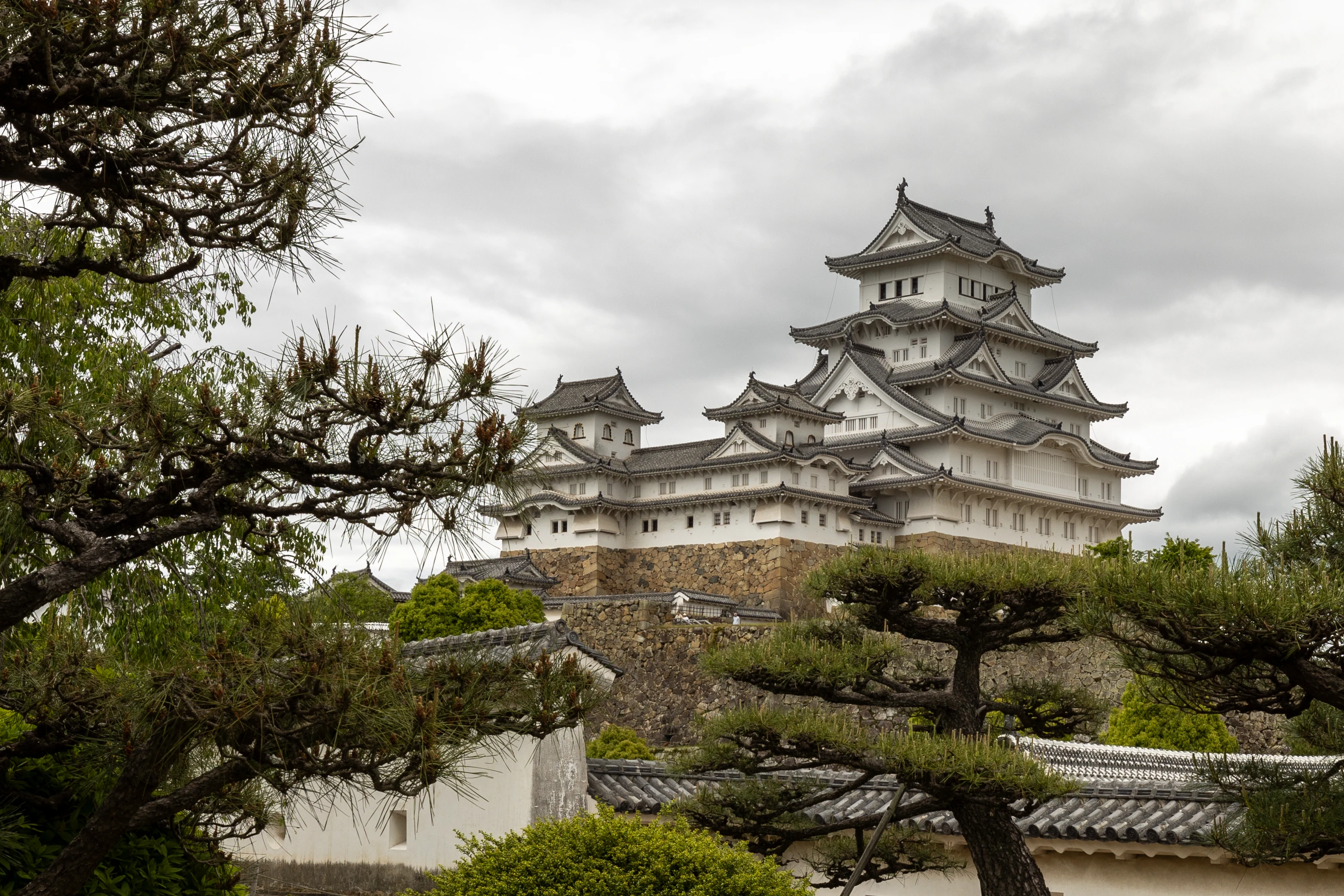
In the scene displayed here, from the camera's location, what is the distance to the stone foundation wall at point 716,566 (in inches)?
1342

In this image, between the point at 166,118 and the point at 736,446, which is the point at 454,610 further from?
the point at 166,118

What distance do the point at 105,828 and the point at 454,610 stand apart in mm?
20697

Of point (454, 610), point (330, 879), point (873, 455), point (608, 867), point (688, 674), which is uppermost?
point (873, 455)

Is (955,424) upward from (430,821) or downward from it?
upward

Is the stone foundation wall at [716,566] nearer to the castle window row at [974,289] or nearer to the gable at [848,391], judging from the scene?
the gable at [848,391]

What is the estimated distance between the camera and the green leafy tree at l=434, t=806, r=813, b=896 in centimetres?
622

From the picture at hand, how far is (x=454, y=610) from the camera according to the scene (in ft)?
83.8

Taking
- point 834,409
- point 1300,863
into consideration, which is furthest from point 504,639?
point 834,409

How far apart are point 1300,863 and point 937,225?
1348 inches

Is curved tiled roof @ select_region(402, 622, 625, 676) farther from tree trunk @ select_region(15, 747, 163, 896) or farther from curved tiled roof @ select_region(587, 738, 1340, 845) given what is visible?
tree trunk @ select_region(15, 747, 163, 896)

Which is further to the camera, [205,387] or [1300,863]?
[1300,863]

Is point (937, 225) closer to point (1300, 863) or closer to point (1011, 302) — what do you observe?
point (1011, 302)

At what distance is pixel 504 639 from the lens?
1041cm

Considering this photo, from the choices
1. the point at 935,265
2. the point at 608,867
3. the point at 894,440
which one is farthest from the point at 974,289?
the point at 608,867
